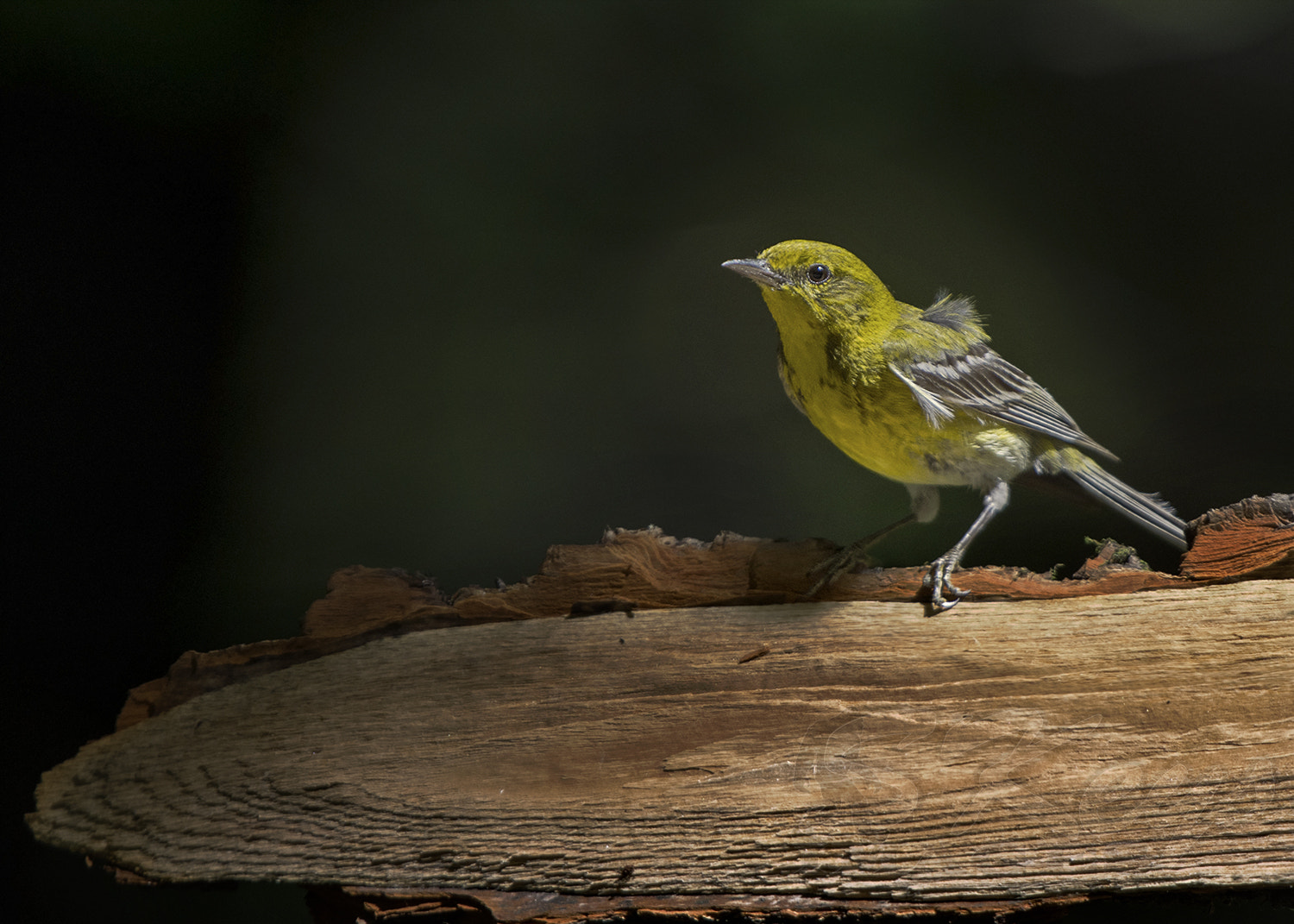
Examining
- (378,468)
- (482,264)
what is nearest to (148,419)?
(378,468)

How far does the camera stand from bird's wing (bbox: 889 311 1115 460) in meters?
1.32

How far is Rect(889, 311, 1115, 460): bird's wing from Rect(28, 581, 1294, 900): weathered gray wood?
0.28 m

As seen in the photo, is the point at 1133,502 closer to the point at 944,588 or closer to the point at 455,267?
the point at 944,588

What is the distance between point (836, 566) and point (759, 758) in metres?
0.30

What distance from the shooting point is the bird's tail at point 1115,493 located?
1.36 metres

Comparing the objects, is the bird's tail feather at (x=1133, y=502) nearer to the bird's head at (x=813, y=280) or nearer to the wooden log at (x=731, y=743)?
the wooden log at (x=731, y=743)

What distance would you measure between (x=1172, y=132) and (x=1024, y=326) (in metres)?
0.48

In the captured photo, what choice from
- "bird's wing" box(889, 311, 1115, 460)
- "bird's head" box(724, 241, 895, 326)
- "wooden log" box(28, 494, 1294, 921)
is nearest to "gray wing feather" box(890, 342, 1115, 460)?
"bird's wing" box(889, 311, 1115, 460)

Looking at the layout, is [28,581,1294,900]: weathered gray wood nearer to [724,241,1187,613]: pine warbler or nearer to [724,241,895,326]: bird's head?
[724,241,1187,613]: pine warbler

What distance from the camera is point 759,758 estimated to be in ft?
4.21

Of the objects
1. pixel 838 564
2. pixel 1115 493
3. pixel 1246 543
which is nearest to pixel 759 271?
pixel 838 564

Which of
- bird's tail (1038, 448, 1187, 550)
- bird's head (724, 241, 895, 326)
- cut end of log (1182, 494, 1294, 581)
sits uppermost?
bird's head (724, 241, 895, 326)

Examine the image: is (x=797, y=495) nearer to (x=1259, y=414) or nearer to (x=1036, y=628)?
(x=1036, y=628)

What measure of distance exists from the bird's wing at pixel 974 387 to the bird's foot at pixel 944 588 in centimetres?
20
